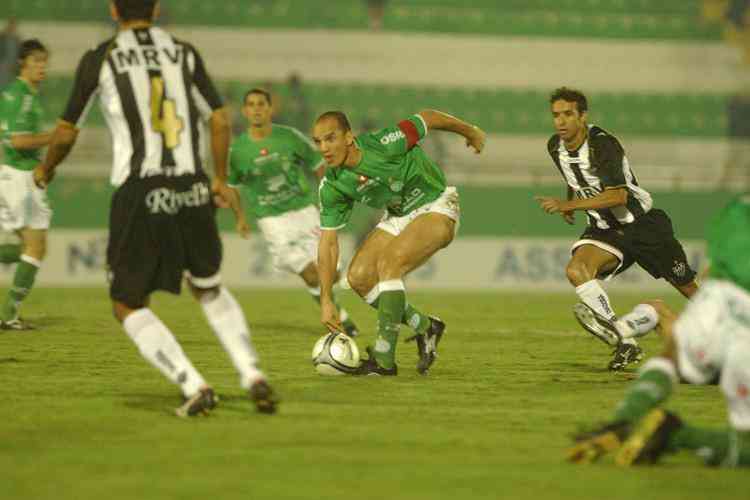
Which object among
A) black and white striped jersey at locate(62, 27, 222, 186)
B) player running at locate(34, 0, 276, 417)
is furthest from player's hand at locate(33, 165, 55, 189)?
black and white striped jersey at locate(62, 27, 222, 186)

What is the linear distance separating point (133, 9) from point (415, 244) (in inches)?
116

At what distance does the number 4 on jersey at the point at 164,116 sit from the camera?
251 inches

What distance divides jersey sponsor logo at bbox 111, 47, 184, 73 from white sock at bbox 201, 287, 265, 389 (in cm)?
121

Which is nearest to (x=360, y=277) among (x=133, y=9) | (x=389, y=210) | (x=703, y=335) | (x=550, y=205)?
(x=389, y=210)

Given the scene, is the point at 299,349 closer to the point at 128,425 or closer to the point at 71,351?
the point at 71,351

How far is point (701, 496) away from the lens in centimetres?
482

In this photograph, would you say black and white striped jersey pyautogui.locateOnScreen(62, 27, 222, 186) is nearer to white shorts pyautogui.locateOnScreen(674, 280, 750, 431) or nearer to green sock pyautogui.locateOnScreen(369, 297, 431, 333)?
green sock pyautogui.locateOnScreen(369, 297, 431, 333)

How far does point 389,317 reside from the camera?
841cm

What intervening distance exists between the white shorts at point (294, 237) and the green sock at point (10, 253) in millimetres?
2325

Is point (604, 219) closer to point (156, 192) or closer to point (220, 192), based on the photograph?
point (220, 192)

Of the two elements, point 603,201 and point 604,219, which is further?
point 604,219

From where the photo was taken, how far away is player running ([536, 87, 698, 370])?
359 inches

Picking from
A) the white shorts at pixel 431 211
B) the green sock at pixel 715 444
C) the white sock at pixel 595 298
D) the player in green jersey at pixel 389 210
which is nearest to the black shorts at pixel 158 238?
the player in green jersey at pixel 389 210

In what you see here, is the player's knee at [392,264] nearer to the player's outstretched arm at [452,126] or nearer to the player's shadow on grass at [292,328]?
the player's outstretched arm at [452,126]
